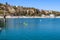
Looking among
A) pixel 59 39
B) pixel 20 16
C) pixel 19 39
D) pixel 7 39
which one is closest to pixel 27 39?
pixel 19 39

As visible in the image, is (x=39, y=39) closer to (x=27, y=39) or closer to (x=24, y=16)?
(x=27, y=39)

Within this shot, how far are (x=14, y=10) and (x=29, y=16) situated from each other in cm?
1751

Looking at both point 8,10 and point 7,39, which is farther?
point 8,10

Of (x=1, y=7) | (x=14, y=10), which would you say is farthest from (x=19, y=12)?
(x=1, y=7)

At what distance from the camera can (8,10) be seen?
637 ft

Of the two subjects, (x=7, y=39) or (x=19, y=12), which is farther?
(x=19, y=12)

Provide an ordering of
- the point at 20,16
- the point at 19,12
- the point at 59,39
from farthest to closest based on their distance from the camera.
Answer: the point at 19,12 → the point at 20,16 → the point at 59,39

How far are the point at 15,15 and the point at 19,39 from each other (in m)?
157

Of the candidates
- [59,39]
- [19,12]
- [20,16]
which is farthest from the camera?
[19,12]

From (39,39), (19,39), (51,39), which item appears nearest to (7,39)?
(19,39)

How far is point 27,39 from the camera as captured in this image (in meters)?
31.8

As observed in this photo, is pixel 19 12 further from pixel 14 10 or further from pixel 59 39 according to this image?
pixel 59 39

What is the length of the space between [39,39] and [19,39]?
3.47 metres

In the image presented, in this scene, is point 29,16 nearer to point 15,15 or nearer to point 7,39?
point 15,15
